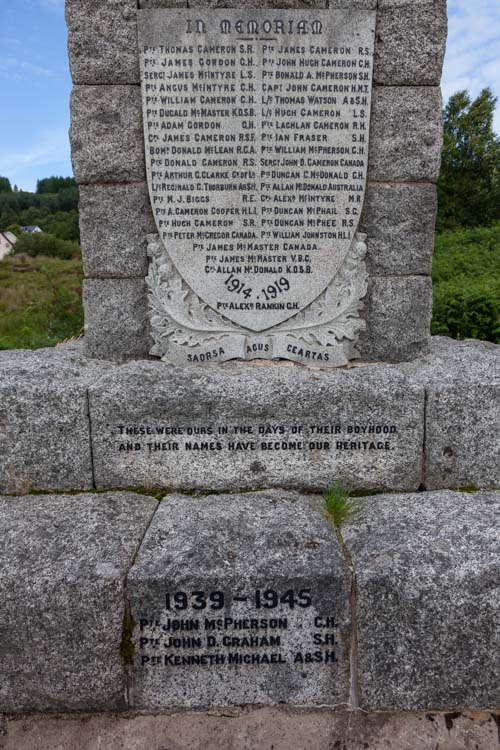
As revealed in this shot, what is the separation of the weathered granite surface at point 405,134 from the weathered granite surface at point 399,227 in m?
0.07

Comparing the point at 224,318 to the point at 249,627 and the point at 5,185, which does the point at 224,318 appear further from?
the point at 5,185

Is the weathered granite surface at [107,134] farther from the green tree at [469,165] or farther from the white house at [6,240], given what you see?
the white house at [6,240]

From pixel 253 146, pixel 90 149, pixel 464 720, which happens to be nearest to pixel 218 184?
pixel 253 146

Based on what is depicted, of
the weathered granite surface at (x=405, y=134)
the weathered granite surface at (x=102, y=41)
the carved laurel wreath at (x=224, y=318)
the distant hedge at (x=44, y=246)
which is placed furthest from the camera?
the distant hedge at (x=44, y=246)

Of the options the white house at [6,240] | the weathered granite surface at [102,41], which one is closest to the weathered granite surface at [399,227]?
the weathered granite surface at [102,41]

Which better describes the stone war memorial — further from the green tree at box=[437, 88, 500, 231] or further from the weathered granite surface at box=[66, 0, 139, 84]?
the green tree at box=[437, 88, 500, 231]

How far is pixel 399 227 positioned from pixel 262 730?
2449 millimetres

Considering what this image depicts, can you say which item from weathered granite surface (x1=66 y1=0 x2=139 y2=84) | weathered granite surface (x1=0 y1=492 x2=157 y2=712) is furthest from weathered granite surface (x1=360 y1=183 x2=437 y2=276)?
weathered granite surface (x1=0 y1=492 x2=157 y2=712)

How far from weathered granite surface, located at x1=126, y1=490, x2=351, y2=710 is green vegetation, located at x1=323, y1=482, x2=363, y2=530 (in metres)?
0.32

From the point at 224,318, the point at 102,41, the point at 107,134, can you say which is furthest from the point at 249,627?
the point at 102,41

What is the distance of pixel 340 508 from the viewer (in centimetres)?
263

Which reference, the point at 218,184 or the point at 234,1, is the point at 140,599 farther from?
the point at 234,1

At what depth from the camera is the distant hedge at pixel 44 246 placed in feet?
92.1

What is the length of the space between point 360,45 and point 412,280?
1.21 m
